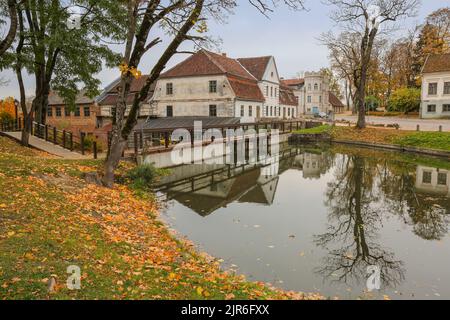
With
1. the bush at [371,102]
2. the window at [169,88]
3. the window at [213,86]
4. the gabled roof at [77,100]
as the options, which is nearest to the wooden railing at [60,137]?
the window at [169,88]

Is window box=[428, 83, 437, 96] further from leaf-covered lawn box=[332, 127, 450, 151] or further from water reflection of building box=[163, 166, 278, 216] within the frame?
water reflection of building box=[163, 166, 278, 216]

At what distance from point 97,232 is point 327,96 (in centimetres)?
7033

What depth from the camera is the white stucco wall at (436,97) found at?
135ft

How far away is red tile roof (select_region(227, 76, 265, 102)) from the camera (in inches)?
1420

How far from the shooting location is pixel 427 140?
2538cm

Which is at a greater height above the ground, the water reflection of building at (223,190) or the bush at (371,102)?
the bush at (371,102)

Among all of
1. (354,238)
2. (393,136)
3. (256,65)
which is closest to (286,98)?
(256,65)

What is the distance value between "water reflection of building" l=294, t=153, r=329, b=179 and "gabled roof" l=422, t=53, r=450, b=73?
26482 mm

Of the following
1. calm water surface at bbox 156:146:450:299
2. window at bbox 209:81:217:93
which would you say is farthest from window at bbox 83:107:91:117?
calm water surface at bbox 156:146:450:299

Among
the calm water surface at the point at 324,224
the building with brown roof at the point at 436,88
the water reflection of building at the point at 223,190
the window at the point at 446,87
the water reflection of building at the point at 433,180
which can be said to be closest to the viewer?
the calm water surface at the point at 324,224

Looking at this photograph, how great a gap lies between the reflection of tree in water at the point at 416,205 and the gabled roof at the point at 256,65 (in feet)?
92.2

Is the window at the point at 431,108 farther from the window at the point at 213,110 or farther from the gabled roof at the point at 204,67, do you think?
the window at the point at 213,110

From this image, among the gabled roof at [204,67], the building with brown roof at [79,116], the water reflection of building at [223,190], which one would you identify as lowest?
the water reflection of building at [223,190]
